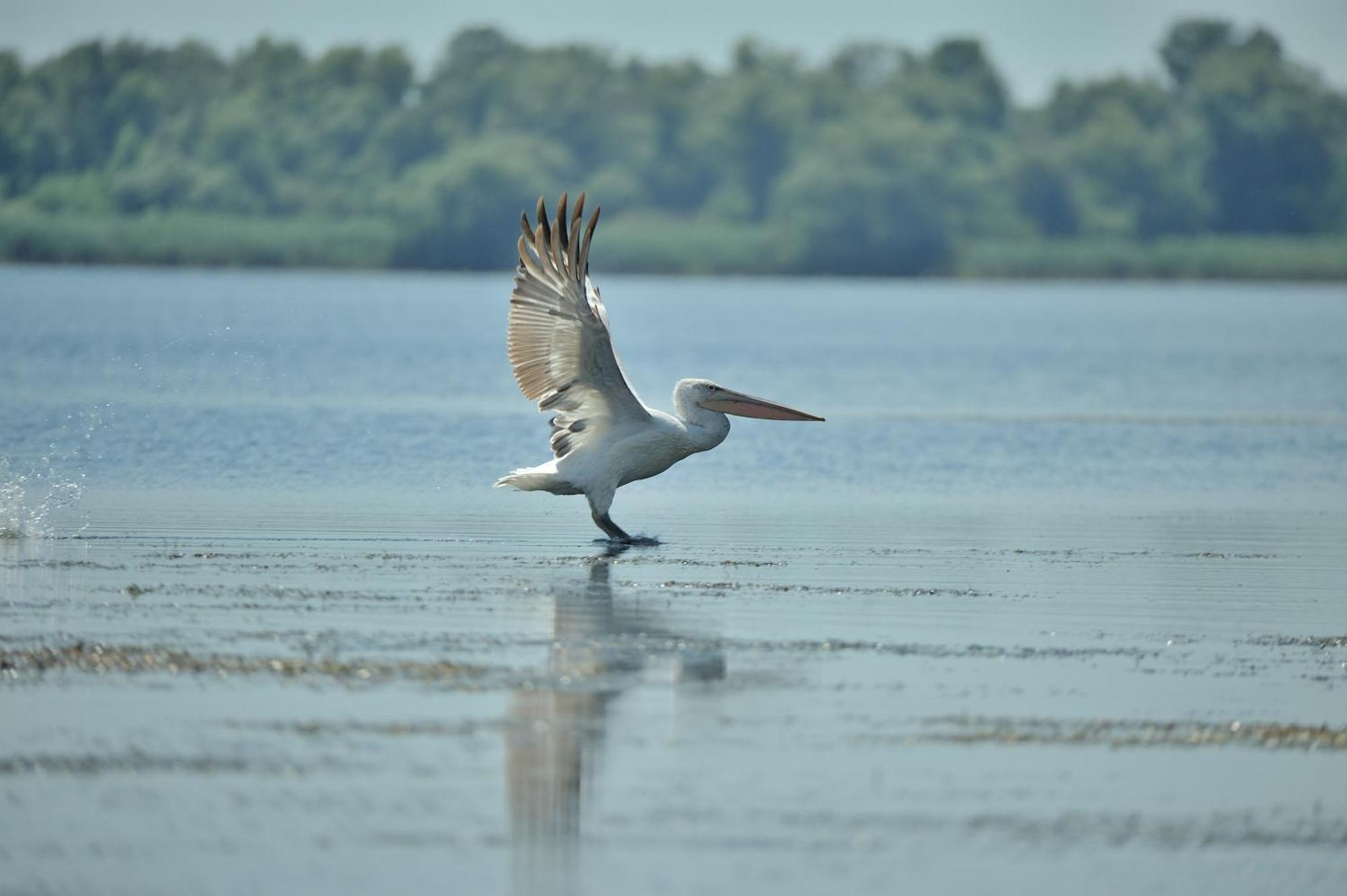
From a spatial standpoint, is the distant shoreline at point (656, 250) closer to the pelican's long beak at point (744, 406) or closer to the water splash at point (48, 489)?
the water splash at point (48, 489)

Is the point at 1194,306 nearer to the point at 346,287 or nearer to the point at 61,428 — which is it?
the point at 346,287

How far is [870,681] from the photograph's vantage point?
347 inches

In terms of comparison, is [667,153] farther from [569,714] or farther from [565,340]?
[569,714]

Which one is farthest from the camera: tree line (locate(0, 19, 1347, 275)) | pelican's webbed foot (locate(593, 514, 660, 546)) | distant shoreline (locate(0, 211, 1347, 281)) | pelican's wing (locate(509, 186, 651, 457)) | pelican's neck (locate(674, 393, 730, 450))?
tree line (locate(0, 19, 1347, 275))

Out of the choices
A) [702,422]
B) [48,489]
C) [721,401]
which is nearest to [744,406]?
[721,401]

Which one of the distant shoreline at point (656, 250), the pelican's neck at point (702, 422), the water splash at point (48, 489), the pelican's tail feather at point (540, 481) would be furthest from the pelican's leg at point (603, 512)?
the distant shoreline at point (656, 250)

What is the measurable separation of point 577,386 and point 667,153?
324ft

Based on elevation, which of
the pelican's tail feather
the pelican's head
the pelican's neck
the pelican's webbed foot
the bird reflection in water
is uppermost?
the pelican's head

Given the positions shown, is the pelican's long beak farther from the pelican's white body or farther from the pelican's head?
the pelican's white body

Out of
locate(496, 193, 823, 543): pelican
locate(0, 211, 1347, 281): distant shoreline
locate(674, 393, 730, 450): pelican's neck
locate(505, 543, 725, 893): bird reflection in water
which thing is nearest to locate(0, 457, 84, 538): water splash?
locate(496, 193, 823, 543): pelican

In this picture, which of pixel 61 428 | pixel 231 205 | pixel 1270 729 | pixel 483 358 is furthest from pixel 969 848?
pixel 231 205

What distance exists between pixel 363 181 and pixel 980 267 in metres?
24.9

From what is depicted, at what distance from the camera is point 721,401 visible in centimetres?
1404

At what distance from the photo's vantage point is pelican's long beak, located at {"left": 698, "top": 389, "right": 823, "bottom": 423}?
14.0 meters
